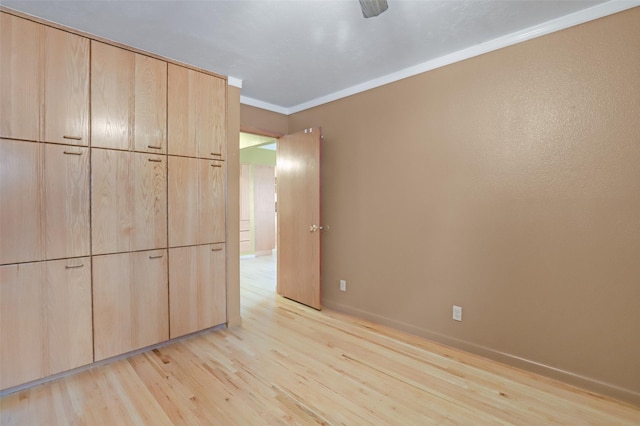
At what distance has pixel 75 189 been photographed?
220cm

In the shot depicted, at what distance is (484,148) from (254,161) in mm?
5712

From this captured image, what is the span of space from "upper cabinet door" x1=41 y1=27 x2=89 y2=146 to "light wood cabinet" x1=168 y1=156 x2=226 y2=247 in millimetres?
675

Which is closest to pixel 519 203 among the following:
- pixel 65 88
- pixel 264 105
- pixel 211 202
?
pixel 211 202

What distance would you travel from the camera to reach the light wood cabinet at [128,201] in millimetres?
2307

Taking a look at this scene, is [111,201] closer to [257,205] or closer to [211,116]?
[211,116]

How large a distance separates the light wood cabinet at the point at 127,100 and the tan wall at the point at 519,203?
1.99 metres

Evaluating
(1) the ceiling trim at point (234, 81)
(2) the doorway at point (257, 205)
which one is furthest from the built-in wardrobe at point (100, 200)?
(2) the doorway at point (257, 205)

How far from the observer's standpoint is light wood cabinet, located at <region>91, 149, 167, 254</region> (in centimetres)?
231

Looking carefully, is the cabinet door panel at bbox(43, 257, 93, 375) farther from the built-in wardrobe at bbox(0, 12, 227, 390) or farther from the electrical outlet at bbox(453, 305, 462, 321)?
the electrical outlet at bbox(453, 305, 462, 321)

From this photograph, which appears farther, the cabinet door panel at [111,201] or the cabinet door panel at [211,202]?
the cabinet door panel at [211,202]

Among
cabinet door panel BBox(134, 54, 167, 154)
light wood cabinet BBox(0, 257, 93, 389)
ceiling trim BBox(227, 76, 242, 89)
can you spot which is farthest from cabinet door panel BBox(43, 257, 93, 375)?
ceiling trim BBox(227, 76, 242, 89)

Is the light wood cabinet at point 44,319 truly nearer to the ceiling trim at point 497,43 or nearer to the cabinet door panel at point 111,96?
the cabinet door panel at point 111,96

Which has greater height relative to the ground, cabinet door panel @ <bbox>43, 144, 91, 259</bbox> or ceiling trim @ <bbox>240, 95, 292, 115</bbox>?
ceiling trim @ <bbox>240, 95, 292, 115</bbox>

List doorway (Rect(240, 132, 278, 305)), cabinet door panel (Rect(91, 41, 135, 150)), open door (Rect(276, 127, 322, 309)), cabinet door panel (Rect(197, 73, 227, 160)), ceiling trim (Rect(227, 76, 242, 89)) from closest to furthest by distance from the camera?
cabinet door panel (Rect(91, 41, 135, 150))
cabinet door panel (Rect(197, 73, 227, 160))
ceiling trim (Rect(227, 76, 242, 89))
open door (Rect(276, 127, 322, 309))
doorway (Rect(240, 132, 278, 305))
